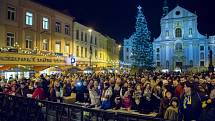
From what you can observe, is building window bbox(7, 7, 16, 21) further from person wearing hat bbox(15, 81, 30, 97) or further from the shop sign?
person wearing hat bbox(15, 81, 30, 97)

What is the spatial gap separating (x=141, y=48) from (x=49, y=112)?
54.4m

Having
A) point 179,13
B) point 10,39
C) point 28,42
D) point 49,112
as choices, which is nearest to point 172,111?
point 49,112

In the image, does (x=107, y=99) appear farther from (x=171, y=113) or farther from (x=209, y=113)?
(x=209, y=113)

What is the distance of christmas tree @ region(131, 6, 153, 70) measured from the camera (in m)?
61.5

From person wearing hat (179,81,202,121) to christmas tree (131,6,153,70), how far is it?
52325mm

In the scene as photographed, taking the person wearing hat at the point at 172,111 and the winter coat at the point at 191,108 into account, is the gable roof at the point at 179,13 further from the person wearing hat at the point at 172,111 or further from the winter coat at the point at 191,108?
→ the person wearing hat at the point at 172,111

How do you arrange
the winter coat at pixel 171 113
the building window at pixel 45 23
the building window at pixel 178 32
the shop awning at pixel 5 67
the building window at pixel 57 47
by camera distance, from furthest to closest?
the building window at pixel 178 32, the building window at pixel 57 47, the building window at pixel 45 23, the shop awning at pixel 5 67, the winter coat at pixel 171 113

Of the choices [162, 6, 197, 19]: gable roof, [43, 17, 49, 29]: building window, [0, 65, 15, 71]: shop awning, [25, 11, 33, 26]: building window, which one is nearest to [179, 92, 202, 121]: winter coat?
[0, 65, 15, 71]: shop awning

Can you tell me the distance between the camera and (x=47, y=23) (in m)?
34.2

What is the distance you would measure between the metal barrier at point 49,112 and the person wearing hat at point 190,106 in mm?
2622

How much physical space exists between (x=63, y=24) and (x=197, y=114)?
32132 millimetres

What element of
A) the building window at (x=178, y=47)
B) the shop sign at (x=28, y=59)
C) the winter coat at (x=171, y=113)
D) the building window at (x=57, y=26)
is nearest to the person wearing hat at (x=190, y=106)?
the winter coat at (x=171, y=113)

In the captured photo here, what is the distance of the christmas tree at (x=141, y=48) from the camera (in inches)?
2422

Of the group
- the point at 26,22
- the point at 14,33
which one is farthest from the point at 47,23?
the point at 14,33
